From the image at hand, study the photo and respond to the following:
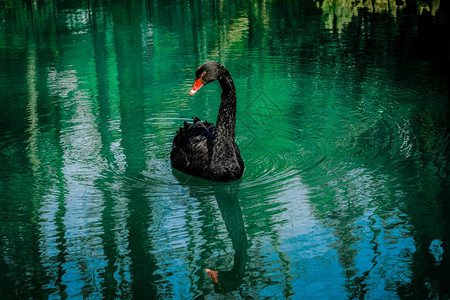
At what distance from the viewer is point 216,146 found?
5.88 meters

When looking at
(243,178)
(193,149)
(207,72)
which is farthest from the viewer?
(193,149)

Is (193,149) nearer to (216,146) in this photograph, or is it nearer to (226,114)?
(216,146)

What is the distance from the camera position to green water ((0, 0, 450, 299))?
14.0ft

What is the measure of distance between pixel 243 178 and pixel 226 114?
66 cm

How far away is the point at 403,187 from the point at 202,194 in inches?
74.2

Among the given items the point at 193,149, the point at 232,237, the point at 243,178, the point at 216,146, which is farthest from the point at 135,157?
the point at 232,237

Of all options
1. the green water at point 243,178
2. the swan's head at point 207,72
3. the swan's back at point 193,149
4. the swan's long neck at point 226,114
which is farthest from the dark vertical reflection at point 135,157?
the swan's head at point 207,72

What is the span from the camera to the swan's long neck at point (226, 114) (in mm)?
5914

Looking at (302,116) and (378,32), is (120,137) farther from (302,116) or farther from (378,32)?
(378,32)

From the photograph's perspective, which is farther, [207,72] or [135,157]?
[135,157]

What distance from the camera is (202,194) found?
5.66m

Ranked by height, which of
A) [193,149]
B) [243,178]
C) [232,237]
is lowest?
[232,237]

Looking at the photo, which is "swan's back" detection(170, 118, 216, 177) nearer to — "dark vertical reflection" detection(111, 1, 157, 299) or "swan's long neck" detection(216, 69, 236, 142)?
"swan's long neck" detection(216, 69, 236, 142)

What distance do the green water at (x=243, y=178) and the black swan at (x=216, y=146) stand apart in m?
0.15
